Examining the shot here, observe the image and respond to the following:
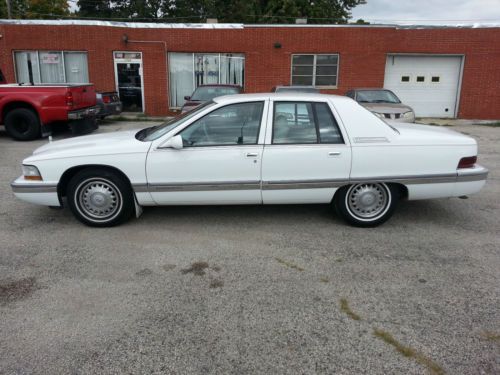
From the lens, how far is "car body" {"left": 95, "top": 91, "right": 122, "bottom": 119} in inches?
578

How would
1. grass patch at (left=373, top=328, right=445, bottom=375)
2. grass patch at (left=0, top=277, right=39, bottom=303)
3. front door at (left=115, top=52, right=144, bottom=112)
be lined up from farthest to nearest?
1. front door at (left=115, top=52, right=144, bottom=112)
2. grass patch at (left=0, top=277, right=39, bottom=303)
3. grass patch at (left=373, top=328, right=445, bottom=375)

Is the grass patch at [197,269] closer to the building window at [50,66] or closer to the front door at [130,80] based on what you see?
the front door at [130,80]

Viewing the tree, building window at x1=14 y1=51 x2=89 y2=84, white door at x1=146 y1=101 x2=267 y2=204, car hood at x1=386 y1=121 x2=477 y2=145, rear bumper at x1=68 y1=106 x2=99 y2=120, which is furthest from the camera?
the tree

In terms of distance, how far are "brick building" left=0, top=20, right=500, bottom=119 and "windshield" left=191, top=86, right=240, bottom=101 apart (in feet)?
20.9

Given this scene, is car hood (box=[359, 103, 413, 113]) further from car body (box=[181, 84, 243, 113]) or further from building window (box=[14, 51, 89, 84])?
building window (box=[14, 51, 89, 84])

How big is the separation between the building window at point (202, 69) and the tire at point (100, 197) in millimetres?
14210

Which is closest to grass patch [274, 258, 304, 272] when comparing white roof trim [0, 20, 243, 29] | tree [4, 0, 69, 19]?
white roof trim [0, 20, 243, 29]

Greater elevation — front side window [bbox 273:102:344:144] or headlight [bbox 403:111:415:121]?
front side window [bbox 273:102:344:144]

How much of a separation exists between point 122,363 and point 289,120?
3.09 m

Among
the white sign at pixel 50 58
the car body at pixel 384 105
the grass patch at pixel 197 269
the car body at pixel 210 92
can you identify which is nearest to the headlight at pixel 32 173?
the grass patch at pixel 197 269

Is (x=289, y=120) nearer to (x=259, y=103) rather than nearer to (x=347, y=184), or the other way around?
(x=259, y=103)

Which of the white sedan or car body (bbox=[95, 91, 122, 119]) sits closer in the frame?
the white sedan

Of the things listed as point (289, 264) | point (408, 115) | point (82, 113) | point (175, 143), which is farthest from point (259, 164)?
point (82, 113)

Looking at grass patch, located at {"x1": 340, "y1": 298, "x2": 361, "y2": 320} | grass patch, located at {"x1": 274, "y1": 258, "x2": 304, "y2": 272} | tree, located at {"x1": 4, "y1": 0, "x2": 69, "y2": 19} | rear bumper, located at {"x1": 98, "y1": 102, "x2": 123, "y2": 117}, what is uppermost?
tree, located at {"x1": 4, "y1": 0, "x2": 69, "y2": 19}
